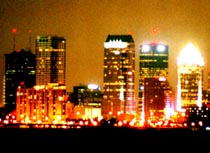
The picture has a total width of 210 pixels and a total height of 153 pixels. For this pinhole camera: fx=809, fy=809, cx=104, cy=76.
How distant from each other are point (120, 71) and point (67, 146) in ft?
302

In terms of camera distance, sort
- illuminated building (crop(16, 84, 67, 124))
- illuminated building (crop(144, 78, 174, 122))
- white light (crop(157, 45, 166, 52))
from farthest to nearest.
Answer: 1. white light (crop(157, 45, 166, 52))
2. illuminated building (crop(144, 78, 174, 122))
3. illuminated building (crop(16, 84, 67, 124))

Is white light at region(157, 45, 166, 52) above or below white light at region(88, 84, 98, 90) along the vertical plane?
above

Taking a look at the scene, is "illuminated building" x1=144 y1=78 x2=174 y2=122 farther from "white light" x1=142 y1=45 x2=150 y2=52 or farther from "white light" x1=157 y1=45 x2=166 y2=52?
"white light" x1=142 y1=45 x2=150 y2=52

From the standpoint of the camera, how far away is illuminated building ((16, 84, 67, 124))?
128125 millimetres

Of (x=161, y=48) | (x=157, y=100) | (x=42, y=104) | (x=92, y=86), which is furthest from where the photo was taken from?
(x=161, y=48)

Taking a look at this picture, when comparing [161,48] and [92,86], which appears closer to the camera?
[92,86]

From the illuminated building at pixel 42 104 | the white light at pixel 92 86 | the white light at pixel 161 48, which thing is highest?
the white light at pixel 161 48

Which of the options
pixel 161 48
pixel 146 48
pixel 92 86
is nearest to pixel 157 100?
pixel 92 86

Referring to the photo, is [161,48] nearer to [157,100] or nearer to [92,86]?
[92,86]

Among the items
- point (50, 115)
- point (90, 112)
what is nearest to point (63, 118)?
point (50, 115)

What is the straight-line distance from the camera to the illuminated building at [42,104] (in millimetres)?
128125

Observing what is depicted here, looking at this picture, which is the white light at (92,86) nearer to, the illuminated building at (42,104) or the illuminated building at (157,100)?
the illuminated building at (157,100)

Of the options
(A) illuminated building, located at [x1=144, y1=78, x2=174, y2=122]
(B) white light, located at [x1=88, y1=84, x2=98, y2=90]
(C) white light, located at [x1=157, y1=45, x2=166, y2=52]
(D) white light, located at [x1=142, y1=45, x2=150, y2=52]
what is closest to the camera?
(A) illuminated building, located at [x1=144, y1=78, x2=174, y2=122]

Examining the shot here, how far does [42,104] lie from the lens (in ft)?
433
